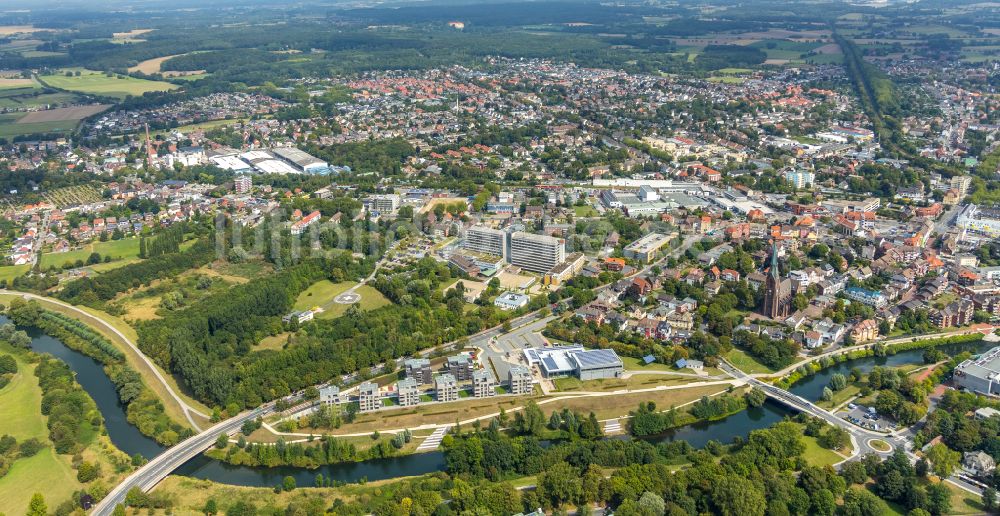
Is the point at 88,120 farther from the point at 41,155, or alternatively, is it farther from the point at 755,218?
the point at 755,218

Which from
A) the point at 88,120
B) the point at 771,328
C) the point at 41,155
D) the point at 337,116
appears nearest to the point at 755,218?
the point at 771,328

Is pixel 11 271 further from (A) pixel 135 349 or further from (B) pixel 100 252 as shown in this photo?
(A) pixel 135 349

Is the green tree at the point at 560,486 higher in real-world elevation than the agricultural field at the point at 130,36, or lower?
lower

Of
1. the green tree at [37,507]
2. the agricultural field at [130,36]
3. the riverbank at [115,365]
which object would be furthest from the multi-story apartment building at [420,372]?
the agricultural field at [130,36]

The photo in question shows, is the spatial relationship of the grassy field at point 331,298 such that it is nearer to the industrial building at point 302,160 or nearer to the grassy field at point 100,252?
the grassy field at point 100,252

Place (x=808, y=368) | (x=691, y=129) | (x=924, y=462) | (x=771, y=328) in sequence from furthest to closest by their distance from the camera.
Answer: (x=691, y=129) < (x=771, y=328) < (x=808, y=368) < (x=924, y=462)

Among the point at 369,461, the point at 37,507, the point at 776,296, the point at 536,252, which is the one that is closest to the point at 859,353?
the point at 776,296

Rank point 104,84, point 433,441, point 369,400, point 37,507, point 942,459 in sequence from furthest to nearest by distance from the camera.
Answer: point 104,84 → point 369,400 → point 433,441 → point 942,459 → point 37,507
